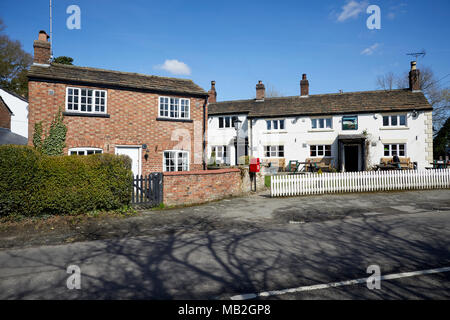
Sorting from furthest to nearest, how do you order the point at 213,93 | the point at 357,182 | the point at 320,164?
the point at 213,93 < the point at 320,164 < the point at 357,182

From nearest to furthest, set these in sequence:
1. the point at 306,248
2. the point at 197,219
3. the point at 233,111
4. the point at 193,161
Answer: the point at 306,248 < the point at 197,219 < the point at 193,161 < the point at 233,111

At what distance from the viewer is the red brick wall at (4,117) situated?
66.5ft

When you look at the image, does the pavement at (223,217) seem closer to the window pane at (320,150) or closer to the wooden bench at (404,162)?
the wooden bench at (404,162)

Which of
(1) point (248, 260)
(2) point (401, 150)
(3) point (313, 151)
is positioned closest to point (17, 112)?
(1) point (248, 260)

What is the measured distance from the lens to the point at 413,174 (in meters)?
12.5

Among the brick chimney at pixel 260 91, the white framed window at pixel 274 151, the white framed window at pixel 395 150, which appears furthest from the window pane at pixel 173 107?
→ the white framed window at pixel 395 150

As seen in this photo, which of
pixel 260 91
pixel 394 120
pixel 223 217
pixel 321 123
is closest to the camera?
pixel 223 217

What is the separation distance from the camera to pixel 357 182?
12.1 metres

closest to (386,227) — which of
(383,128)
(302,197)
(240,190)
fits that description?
(302,197)

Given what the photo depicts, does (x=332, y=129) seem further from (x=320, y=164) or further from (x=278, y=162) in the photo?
(x=278, y=162)

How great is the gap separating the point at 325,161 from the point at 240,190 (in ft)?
46.7

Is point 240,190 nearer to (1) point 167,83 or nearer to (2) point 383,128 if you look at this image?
(1) point 167,83

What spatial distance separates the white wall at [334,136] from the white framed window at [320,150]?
0.31 m

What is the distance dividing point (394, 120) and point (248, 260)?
23749mm
